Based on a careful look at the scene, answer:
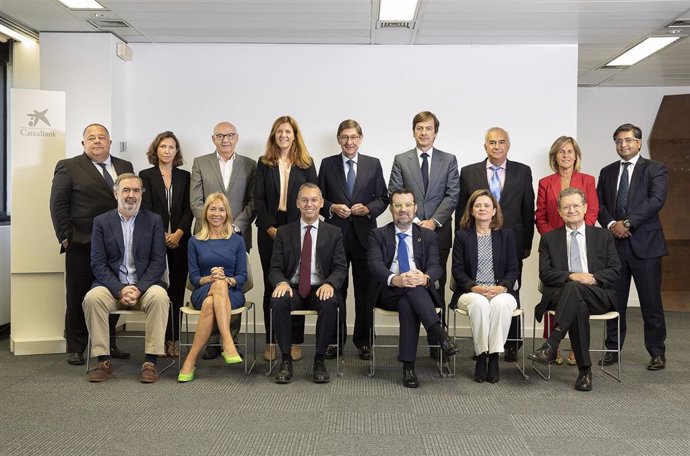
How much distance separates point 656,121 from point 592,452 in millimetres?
6366

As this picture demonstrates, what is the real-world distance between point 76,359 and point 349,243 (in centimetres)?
224

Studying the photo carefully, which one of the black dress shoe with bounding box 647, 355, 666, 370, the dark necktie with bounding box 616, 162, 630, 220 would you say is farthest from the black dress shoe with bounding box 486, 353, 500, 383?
the dark necktie with bounding box 616, 162, 630, 220

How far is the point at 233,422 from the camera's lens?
361 cm

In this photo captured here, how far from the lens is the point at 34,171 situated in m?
5.38

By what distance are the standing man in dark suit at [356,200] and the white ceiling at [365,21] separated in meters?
1.12

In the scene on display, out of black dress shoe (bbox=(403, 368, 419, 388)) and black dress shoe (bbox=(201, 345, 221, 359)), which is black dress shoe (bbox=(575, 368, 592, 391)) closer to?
black dress shoe (bbox=(403, 368, 419, 388))

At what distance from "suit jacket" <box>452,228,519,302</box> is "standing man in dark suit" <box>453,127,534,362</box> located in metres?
0.44

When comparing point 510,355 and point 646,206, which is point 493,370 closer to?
point 510,355

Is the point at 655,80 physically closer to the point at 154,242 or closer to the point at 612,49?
the point at 612,49

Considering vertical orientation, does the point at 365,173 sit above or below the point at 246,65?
below

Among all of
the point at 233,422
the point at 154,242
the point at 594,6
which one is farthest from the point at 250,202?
the point at 594,6

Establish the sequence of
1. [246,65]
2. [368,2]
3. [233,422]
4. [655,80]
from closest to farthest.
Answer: [233,422], [368,2], [246,65], [655,80]

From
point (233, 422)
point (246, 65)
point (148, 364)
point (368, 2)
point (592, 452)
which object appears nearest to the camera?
point (592, 452)

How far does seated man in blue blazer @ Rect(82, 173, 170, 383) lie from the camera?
4.56 metres
